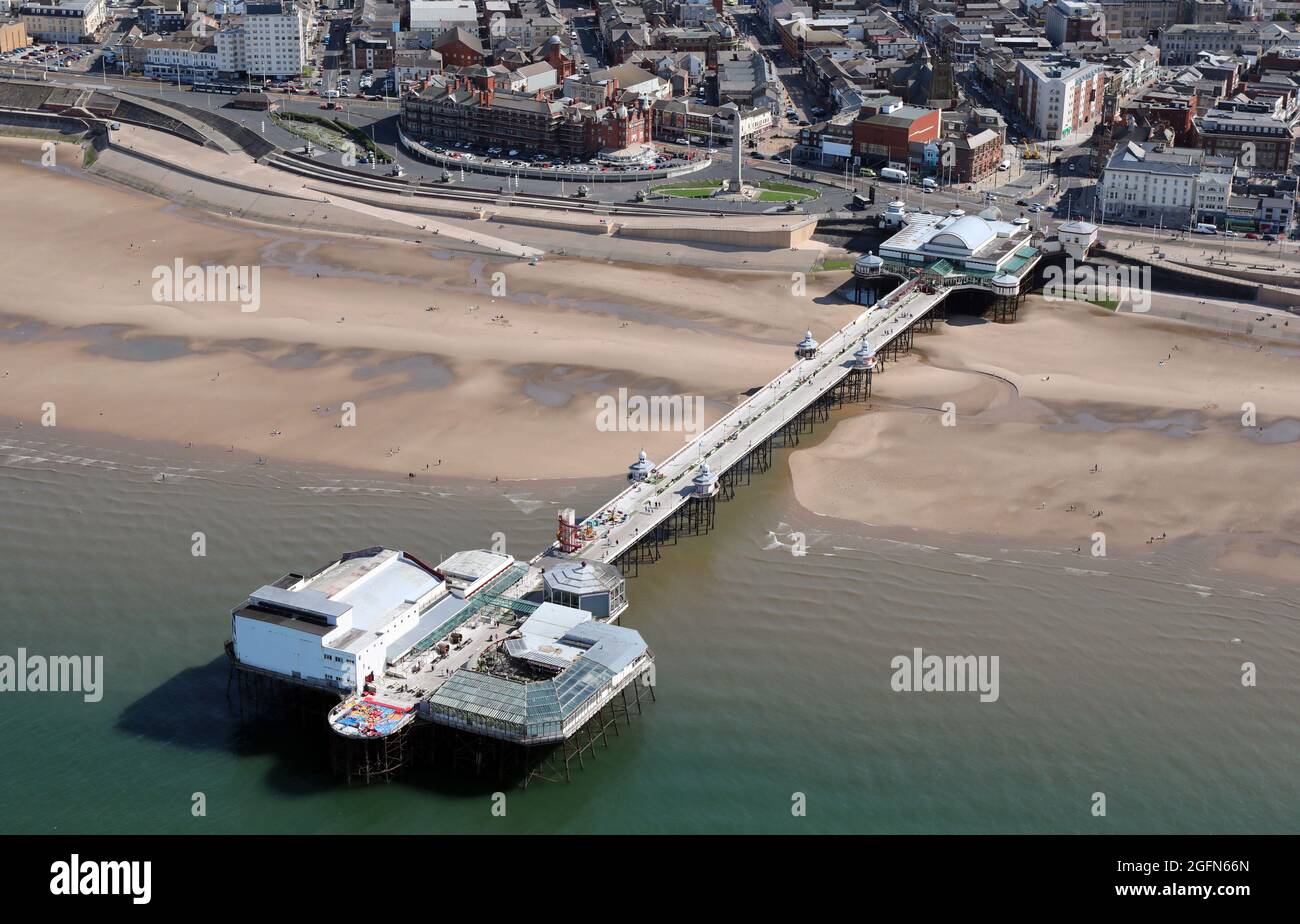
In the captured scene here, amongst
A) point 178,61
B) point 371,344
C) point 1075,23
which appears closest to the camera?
point 371,344

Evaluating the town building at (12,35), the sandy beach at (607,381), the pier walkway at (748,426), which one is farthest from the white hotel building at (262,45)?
the pier walkway at (748,426)

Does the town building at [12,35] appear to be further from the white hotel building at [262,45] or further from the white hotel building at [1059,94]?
the white hotel building at [1059,94]

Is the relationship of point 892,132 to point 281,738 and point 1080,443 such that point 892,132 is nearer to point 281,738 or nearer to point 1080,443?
point 1080,443

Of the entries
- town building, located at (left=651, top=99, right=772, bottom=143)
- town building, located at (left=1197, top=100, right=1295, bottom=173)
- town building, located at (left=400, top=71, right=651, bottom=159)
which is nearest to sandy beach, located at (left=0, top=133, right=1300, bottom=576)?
town building, located at (left=400, top=71, right=651, bottom=159)

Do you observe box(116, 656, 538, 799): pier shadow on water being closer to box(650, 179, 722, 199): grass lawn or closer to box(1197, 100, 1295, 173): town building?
box(650, 179, 722, 199): grass lawn

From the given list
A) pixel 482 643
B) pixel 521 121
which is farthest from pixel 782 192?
pixel 482 643

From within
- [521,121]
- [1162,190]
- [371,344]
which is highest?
[521,121]
